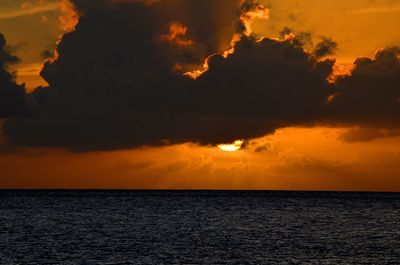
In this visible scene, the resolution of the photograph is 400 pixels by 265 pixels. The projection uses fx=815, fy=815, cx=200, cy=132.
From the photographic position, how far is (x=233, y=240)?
100 metres

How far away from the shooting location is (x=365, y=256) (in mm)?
81375

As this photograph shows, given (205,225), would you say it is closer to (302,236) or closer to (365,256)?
(302,236)

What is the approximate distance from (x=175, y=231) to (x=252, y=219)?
3407cm

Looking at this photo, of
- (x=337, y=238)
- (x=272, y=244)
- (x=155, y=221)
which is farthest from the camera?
(x=155, y=221)

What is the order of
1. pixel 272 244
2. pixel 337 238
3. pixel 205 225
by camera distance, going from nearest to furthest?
pixel 272 244
pixel 337 238
pixel 205 225

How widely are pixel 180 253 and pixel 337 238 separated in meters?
27.2

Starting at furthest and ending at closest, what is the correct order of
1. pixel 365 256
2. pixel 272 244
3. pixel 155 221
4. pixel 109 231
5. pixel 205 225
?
pixel 155 221 < pixel 205 225 < pixel 109 231 < pixel 272 244 < pixel 365 256

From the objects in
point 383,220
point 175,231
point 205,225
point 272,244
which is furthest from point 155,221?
point 272,244

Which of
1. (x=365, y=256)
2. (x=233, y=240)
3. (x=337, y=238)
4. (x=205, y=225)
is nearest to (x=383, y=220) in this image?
(x=205, y=225)

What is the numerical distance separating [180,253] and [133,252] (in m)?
5.01

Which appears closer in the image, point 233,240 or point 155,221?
point 233,240

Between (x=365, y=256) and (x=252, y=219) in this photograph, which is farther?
(x=252, y=219)

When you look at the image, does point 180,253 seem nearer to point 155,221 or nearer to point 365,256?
point 365,256

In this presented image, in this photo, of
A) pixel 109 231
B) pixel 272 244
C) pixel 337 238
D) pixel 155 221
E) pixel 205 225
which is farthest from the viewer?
pixel 155 221
